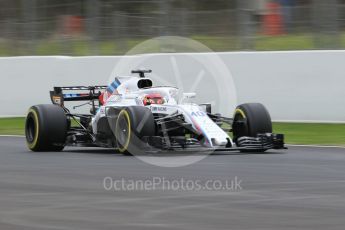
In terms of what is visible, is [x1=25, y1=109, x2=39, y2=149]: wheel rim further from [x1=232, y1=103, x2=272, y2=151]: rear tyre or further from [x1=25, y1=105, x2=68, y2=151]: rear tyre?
[x1=232, y1=103, x2=272, y2=151]: rear tyre

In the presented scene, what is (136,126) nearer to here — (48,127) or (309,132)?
Result: (48,127)

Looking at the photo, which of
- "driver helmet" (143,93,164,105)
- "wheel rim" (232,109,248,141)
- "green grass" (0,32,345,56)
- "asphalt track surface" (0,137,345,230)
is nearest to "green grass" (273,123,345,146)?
"green grass" (0,32,345,56)

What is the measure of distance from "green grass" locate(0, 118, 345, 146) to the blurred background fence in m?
1.61

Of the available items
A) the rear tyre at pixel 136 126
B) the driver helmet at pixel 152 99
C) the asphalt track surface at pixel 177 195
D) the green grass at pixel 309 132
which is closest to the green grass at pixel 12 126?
the green grass at pixel 309 132

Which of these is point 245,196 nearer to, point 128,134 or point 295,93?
point 128,134

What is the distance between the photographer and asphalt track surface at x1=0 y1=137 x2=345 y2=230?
7023 mm

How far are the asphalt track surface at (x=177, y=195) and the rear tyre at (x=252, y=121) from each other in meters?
0.42

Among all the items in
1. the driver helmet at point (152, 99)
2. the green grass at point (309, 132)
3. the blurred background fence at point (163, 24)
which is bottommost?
the green grass at point (309, 132)

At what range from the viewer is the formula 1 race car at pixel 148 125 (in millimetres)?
12250

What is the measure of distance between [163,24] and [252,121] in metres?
7.43

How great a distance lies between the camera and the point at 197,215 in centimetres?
733

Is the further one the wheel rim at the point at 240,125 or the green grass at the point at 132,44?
the green grass at the point at 132,44

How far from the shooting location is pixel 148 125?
1220 centimetres

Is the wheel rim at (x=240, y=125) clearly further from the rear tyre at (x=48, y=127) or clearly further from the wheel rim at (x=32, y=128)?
the wheel rim at (x=32, y=128)
